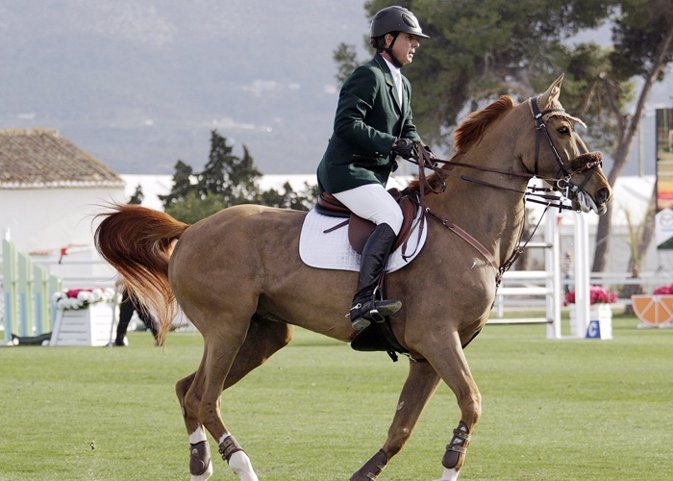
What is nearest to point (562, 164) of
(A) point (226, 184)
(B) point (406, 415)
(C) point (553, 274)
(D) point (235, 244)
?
(B) point (406, 415)

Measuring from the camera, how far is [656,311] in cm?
2877

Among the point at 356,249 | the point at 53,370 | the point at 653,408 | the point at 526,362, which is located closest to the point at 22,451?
the point at 356,249

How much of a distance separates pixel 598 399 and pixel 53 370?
6940 mm

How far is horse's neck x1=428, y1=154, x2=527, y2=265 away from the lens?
28.8ft

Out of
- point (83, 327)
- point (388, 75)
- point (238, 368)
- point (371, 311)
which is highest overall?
point (388, 75)

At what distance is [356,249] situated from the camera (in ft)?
28.9

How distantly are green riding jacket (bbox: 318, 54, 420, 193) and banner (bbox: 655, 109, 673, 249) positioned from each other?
23743 mm

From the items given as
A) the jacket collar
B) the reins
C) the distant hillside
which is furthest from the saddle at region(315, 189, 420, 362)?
the distant hillside

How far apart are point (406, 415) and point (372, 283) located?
2.85 ft

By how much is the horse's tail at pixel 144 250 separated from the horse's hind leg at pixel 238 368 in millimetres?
707

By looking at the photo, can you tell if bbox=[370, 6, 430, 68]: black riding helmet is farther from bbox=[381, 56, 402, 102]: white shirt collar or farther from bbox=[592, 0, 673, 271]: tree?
bbox=[592, 0, 673, 271]: tree

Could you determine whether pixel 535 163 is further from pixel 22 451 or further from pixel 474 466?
pixel 22 451

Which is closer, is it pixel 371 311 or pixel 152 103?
pixel 371 311

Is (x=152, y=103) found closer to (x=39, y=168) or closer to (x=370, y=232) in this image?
(x=39, y=168)
